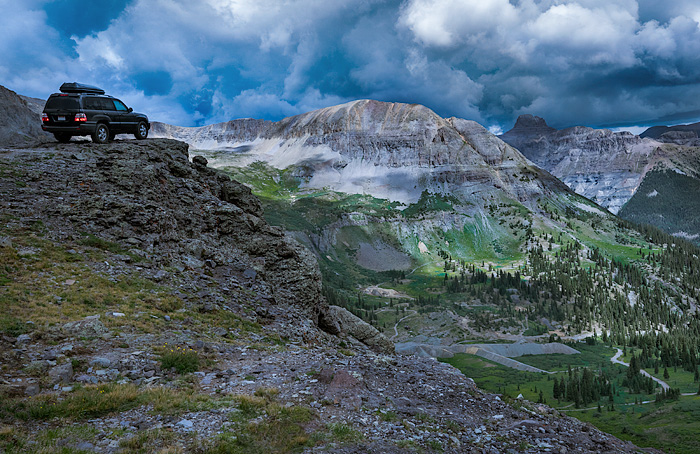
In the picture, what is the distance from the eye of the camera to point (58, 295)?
1864 cm

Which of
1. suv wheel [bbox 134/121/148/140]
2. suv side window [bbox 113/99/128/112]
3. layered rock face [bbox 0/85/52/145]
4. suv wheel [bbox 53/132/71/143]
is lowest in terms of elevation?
suv wheel [bbox 53/132/71/143]

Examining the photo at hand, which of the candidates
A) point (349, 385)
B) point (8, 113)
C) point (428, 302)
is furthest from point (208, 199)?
point (428, 302)

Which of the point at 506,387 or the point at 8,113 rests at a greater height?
the point at 8,113

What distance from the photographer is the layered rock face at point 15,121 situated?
46.8 m

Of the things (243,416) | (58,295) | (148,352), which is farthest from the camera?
(58,295)

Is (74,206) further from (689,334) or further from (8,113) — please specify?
(689,334)

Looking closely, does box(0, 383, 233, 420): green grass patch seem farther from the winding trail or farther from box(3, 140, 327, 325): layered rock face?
the winding trail

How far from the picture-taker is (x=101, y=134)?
30438 millimetres

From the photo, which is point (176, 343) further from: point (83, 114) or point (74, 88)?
point (74, 88)

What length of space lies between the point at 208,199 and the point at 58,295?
582 inches

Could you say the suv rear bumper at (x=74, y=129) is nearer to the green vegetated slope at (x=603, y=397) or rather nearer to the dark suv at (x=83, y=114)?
the dark suv at (x=83, y=114)

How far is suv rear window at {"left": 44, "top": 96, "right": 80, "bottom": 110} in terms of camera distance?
2817 centimetres

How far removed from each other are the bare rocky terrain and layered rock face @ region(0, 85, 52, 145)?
25529 mm

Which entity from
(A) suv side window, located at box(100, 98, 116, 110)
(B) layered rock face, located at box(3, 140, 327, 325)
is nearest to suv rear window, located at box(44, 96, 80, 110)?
(A) suv side window, located at box(100, 98, 116, 110)
